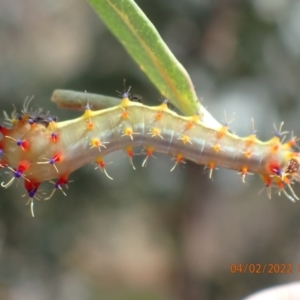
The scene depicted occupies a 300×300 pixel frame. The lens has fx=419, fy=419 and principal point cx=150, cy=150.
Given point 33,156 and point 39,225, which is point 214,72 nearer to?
point 39,225

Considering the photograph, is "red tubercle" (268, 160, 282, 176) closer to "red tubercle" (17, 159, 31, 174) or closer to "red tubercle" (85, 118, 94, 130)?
"red tubercle" (85, 118, 94, 130)

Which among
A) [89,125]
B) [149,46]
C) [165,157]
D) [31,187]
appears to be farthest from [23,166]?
[165,157]

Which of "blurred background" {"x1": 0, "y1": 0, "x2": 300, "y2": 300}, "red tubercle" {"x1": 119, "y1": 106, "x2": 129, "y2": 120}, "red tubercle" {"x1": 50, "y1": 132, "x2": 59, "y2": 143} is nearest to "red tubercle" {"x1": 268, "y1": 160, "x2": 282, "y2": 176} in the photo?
"red tubercle" {"x1": 119, "y1": 106, "x2": 129, "y2": 120}

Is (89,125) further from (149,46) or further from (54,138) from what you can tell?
(149,46)

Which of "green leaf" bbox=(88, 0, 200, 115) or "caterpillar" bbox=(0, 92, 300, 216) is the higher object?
"green leaf" bbox=(88, 0, 200, 115)

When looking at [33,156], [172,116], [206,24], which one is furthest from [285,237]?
[33,156]

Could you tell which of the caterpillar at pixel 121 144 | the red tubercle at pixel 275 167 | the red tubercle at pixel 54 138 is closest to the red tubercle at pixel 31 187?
the caterpillar at pixel 121 144

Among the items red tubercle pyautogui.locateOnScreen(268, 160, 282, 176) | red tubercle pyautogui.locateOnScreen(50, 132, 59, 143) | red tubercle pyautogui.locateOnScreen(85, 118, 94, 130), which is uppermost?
red tubercle pyautogui.locateOnScreen(268, 160, 282, 176)
